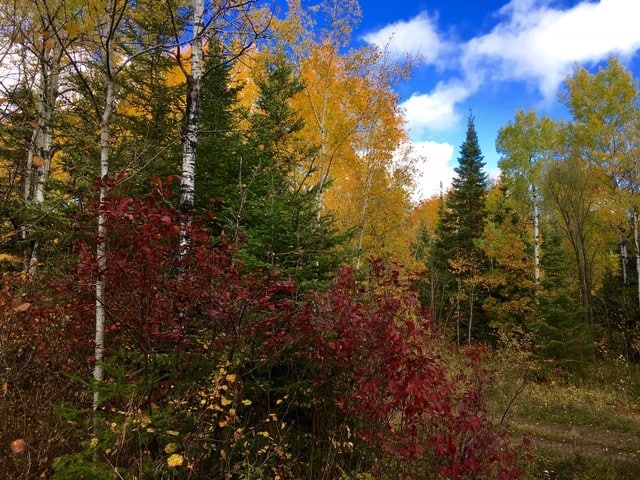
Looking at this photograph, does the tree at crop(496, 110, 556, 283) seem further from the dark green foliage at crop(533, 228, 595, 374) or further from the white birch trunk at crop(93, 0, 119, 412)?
the white birch trunk at crop(93, 0, 119, 412)

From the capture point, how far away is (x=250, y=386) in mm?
4242

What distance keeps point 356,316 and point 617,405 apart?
37.4 feet

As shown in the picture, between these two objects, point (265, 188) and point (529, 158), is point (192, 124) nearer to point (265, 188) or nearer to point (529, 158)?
point (265, 188)

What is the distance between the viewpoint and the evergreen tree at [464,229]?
19.7 metres

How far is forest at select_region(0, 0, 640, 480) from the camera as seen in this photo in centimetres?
332

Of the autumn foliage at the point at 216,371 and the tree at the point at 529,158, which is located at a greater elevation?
the tree at the point at 529,158

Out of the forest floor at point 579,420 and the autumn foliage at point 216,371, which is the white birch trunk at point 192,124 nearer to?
the autumn foliage at point 216,371

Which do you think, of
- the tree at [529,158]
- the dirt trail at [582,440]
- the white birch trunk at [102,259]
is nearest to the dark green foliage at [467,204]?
the tree at [529,158]

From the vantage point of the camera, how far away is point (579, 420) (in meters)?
9.62

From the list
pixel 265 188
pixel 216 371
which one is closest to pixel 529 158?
pixel 265 188

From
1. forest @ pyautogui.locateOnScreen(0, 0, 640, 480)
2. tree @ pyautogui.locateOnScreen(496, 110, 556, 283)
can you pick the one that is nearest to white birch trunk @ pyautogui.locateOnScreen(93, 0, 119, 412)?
forest @ pyautogui.locateOnScreen(0, 0, 640, 480)

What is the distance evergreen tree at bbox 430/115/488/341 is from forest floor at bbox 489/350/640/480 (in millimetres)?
6615

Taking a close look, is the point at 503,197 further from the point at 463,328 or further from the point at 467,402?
the point at 467,402

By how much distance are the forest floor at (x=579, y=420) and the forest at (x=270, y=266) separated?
92mm
